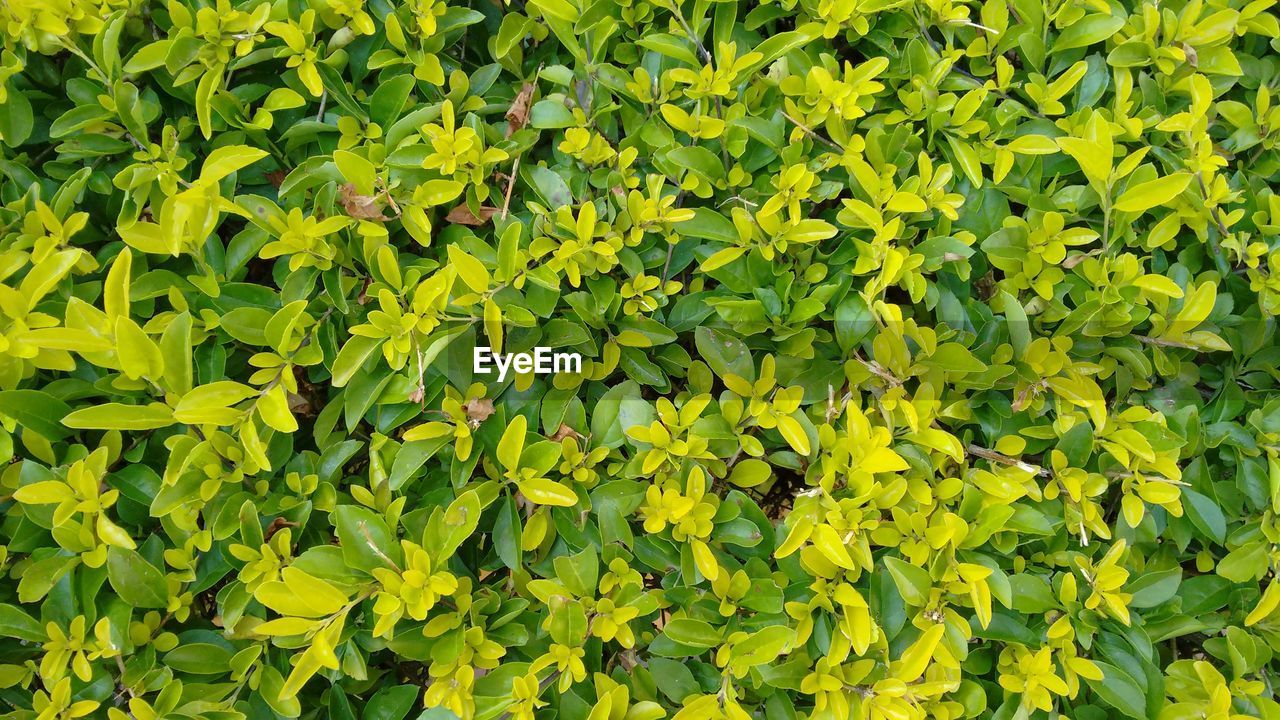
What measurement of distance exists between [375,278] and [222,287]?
0.30 meters

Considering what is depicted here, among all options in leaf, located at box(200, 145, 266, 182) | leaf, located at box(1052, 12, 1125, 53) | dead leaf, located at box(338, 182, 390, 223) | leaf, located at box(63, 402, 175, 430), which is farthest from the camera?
leaf, located at box(1052, 12, 1125, 53)

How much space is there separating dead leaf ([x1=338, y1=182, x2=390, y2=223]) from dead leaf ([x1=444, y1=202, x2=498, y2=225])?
0.46ft

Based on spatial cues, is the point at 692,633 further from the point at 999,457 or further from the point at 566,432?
the point at 999,457

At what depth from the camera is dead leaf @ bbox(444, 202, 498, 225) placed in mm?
1645

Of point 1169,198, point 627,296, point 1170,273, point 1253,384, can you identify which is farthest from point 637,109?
point 1253,384

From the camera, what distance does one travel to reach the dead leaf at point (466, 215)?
164 centimetres

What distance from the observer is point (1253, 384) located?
176 cm

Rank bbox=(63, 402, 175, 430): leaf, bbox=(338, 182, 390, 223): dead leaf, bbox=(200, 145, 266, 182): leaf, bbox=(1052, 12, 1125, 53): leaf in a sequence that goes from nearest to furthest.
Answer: bbox=(63, 402, 175, 430): leaf < bbox=(200, 145, 266, 182): leaf < bbox=(338, 182, 390, 223): dead leaf < bbox=(1052, 12, 1125, 53): leaf

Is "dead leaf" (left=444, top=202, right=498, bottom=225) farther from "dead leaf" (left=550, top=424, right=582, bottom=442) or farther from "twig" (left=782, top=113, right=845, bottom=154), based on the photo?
"twig" (left=782, top=113, right=845, bottom=154)

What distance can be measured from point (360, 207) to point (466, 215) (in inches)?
8.2

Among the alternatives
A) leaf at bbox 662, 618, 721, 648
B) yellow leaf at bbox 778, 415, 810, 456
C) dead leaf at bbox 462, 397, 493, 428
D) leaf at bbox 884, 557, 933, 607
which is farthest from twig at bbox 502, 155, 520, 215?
leaf at bbox 884, 557, 933, 607

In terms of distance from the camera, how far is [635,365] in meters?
1.58

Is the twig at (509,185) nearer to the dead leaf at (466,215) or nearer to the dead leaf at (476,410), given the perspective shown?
the dead leaf at (466,215)

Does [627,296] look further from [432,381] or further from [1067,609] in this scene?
[1067,609]
